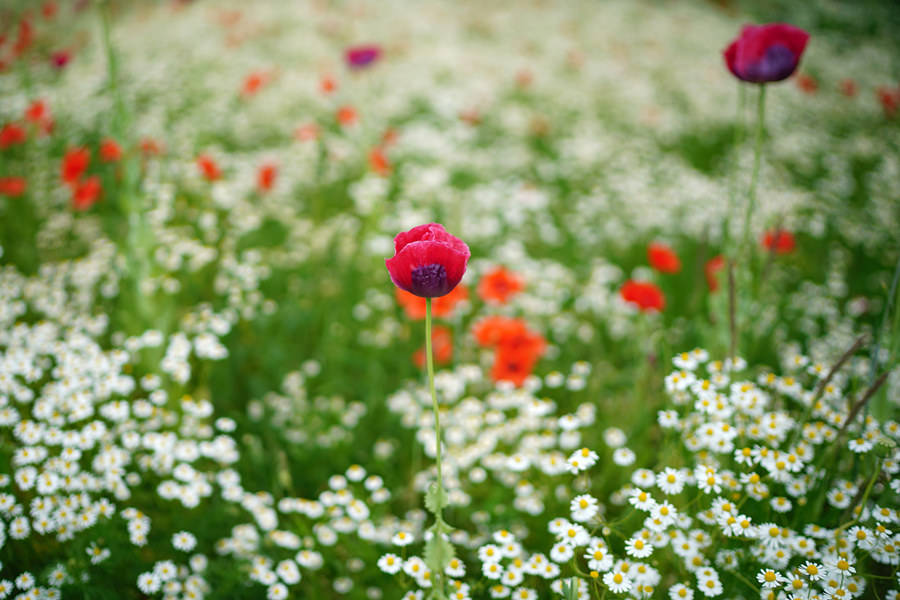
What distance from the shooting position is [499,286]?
2.75m

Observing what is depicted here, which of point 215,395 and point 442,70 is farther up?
point 442,70

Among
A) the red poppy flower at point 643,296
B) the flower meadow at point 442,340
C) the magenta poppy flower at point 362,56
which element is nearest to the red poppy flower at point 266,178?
the flower meadow at point 442,340

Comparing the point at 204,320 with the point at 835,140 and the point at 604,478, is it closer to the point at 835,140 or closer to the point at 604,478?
the point at 604,478

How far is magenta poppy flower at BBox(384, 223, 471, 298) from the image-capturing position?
3.90ft

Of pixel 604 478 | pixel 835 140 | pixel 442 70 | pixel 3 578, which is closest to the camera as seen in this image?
pixel 3 578

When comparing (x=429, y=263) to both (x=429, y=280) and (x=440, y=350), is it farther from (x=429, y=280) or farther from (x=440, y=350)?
(x=440, y=350)

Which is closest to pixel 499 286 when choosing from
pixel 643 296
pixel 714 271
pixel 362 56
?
pixel 643 296

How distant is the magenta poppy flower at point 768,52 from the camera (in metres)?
1.81

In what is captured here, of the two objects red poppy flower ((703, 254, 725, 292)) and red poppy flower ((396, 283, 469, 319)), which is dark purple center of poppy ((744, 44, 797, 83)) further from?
red poppy flower ((396, 283, 469, 319))

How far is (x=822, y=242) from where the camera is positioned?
413 centimetres

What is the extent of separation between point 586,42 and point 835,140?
4.21 m

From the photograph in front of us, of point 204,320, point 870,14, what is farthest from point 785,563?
point 870,14

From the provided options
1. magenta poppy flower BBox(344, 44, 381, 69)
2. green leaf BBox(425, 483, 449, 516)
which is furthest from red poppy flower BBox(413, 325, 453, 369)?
magenta poppy flower BBox(344, 44, 381, 69)

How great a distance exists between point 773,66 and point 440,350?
1.71 metres
